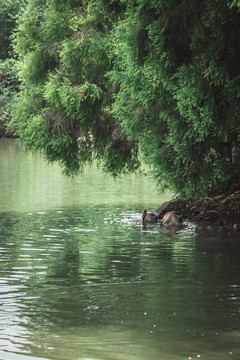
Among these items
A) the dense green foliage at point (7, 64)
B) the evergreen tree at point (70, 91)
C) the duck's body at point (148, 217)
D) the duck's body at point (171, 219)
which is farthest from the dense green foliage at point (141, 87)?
the dense green foliage at point (7, 64)

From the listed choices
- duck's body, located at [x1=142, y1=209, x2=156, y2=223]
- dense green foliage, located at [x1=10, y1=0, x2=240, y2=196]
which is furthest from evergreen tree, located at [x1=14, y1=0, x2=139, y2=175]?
duck's body, located at [x1=142, y1=209, x2=156, y2=223]

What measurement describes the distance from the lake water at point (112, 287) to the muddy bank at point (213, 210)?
0.59 metres

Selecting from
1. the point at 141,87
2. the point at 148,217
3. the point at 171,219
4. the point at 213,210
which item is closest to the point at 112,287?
the point at 141,87

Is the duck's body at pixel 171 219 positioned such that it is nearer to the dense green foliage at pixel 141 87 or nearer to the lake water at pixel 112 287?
the lake water at pixel 112 287

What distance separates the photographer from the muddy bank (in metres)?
18.6

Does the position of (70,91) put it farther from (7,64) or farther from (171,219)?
(7,64)

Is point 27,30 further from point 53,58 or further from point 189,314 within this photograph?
point 189,314

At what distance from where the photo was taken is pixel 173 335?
892 cm

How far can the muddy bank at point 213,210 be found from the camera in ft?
61.1

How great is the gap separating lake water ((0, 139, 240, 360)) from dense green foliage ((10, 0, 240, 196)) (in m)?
1.56

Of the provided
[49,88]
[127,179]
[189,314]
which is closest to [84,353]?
[189,314]

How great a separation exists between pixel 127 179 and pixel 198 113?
19726mm

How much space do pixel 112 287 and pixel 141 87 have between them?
5.16 meters

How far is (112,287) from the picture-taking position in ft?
38.0
